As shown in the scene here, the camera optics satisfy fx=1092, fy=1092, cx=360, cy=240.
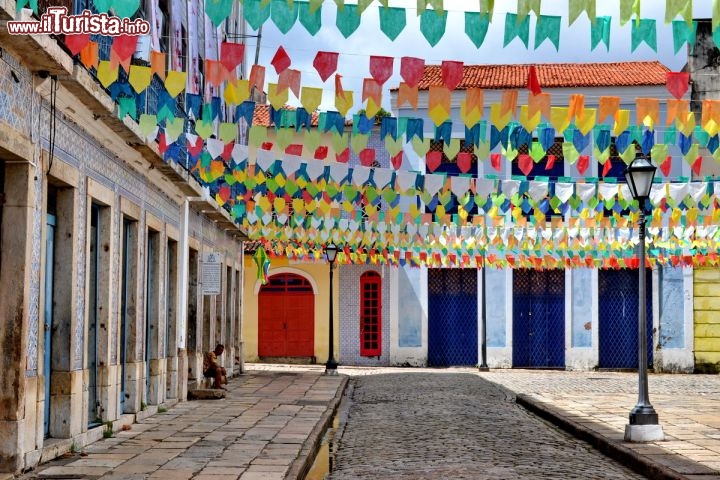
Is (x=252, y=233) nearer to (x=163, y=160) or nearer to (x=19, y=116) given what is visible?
(x=163, y=160)

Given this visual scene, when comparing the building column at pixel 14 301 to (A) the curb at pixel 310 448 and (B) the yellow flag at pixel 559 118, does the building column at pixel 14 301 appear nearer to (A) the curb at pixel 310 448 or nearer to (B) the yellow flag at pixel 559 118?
(A) the curb at pixel 310 448

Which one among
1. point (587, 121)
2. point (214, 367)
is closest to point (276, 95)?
point (587, 121)

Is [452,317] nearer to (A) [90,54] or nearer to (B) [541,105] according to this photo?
(B) [541,105]

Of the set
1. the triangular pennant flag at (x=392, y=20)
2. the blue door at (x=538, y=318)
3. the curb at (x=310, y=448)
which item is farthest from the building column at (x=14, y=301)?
the blue door at (x=538, y=318)

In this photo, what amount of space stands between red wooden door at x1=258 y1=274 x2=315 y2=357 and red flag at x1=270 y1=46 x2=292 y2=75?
2192 cm

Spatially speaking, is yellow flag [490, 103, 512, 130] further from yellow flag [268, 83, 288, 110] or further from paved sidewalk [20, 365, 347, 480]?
paved sidewalk [20, 365, 347, 480]

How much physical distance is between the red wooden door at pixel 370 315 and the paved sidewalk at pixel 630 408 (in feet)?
12.2

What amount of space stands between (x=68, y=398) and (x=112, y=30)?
3939 mm

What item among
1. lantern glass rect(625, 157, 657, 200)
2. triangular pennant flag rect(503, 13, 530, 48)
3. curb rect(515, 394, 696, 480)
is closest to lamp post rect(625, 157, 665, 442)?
lantern glass rect(625, 157, 657, 200)

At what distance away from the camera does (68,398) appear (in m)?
10.6

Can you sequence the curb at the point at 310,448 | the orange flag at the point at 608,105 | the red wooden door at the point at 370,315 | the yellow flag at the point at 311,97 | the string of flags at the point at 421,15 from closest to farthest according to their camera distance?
1. the string of flags at the point at 421,15
2. the curb at the point at 310,448
3. the yellow flag at the point at 311,97
4. the orange flag at the point at 608,105
5. the red wooden door at the point at 370,315

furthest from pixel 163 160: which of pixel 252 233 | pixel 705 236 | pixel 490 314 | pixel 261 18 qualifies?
pixel 490 314

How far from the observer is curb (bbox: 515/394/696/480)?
9.76 m

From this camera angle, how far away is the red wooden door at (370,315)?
3089cm
